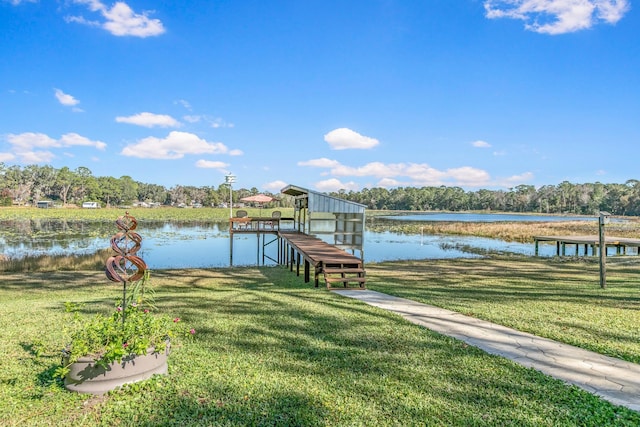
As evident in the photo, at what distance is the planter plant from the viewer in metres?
3.04

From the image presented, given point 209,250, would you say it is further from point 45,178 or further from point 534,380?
point 45,178

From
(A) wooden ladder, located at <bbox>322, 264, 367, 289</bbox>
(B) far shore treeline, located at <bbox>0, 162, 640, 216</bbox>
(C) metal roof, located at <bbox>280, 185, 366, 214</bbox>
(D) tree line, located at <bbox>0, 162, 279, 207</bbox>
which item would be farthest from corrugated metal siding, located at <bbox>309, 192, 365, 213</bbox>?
(D) tree line, located at <bbox>0, 162, 279, 207</bbox>

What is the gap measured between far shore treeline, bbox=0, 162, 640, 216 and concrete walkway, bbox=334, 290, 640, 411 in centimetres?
5538

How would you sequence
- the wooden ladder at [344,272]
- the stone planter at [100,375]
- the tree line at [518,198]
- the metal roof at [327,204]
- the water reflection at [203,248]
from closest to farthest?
the stone planter at [100,375] < the wooden ladder at [344,272] < the metal roof at [327,204] < the water reflection at [203,248] < the tree line at [518,198]

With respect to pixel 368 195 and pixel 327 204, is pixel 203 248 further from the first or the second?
pixel 368 195

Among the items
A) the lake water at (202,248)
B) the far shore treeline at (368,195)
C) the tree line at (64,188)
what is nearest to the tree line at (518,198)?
the far shore treeline at (368,195)

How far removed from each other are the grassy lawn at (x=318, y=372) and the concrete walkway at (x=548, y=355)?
0.78 feet

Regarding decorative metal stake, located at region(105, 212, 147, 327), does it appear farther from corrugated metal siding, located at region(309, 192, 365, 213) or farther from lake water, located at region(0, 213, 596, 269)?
lake water, located at region(0, 213, 596, 269)

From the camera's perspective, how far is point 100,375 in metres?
3.05

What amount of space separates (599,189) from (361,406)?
106 m

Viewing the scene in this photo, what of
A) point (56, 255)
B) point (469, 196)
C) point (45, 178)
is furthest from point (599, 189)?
point (45, 178)

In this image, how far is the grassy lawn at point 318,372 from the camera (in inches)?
109

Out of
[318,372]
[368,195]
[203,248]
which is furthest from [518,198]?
[318,372]

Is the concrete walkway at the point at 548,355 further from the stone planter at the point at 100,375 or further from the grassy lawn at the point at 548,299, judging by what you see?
the stone planter at the point at 100,375
